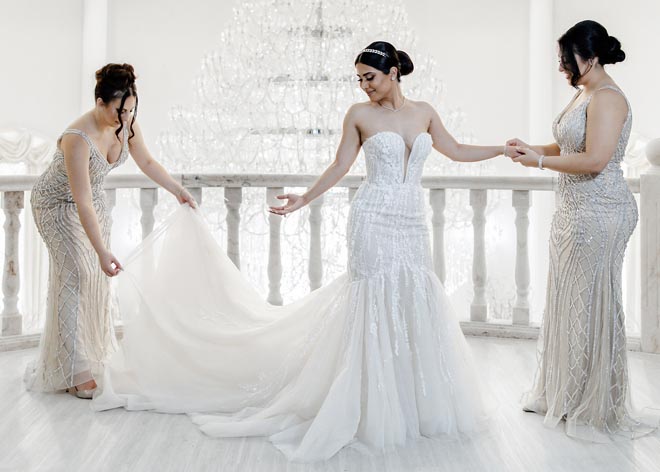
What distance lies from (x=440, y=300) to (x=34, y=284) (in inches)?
218

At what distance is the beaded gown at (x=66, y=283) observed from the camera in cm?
308

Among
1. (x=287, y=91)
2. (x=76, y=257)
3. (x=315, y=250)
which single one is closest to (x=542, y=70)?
(x=287, y=91)

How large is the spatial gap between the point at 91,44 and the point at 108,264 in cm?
537

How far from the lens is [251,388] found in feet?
9.22

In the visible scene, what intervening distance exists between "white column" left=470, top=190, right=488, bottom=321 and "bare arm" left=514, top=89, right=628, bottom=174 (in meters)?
1.57

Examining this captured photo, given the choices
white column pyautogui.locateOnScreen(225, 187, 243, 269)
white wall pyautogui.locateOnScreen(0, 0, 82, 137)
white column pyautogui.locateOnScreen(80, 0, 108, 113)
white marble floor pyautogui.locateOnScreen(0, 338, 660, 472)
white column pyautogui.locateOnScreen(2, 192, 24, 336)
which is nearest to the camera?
white marble floor pyautogui.locateOnScreen(0, 338, 660, 472)

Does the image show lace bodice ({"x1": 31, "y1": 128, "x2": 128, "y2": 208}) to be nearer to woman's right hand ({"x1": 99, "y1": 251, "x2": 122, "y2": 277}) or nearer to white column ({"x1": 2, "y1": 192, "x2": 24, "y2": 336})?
woman's right hand ({"x1": 99, "y1": 251, "x2": 122, "y2": 277})

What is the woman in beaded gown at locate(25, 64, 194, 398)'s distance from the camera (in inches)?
118

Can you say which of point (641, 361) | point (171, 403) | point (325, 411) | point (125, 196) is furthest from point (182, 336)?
point (125, 196)

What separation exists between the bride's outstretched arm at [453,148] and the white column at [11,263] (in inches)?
90.5

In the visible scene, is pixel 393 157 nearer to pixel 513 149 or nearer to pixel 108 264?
pixel 513 149

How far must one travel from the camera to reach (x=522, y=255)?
164 inches

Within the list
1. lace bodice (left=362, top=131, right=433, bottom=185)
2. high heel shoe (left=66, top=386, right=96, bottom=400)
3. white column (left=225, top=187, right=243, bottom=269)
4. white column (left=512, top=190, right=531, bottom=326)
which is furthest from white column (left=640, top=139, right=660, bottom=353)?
high heel shoe (left=66, top=386, right=96, bottom=400)

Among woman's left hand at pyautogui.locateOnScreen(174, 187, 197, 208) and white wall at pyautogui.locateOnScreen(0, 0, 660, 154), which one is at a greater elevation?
white wall at pyautogui.locateOnScreen(0, 0, 660, 154)
